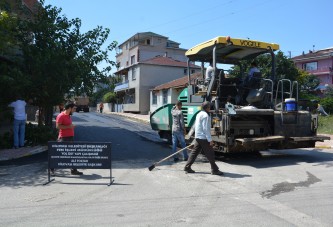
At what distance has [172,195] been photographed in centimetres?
659

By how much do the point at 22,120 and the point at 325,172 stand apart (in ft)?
29.1

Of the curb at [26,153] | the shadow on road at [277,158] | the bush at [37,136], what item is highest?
the bush at [37,136]

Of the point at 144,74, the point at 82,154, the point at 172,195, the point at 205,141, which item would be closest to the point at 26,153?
the point at 82,154

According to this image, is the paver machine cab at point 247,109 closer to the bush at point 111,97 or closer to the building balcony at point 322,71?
the building balcony at point 322,71

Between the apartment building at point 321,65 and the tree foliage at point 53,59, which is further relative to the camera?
the apartment building at point 321,65

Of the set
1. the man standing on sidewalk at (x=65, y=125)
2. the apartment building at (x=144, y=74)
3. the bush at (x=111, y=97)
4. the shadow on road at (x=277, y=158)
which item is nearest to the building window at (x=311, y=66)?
the apartment building at (x=144, y=74)

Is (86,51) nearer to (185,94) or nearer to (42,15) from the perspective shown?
(42,15)

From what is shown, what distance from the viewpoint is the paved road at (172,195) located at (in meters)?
5.29

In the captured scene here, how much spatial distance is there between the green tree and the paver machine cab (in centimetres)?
456

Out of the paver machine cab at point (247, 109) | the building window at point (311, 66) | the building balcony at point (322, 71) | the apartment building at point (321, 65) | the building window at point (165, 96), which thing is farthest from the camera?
the building window at point (311, 66)

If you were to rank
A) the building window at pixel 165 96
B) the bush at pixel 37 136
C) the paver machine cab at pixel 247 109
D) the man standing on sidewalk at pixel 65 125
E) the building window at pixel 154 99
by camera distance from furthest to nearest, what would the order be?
the building window at pixel 154 99
the building window at pixel 165 96
the bush at pixel 37 136
the paver machine cab at pixel 247 109
the man standing on sidewalk at pixel 65 125

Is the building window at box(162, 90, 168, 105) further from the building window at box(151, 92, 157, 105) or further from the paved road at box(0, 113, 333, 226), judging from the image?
the paved road at box(0, 113, 333, 226)

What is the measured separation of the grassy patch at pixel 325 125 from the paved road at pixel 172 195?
9.60 m

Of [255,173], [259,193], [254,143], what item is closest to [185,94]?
[254,143]
